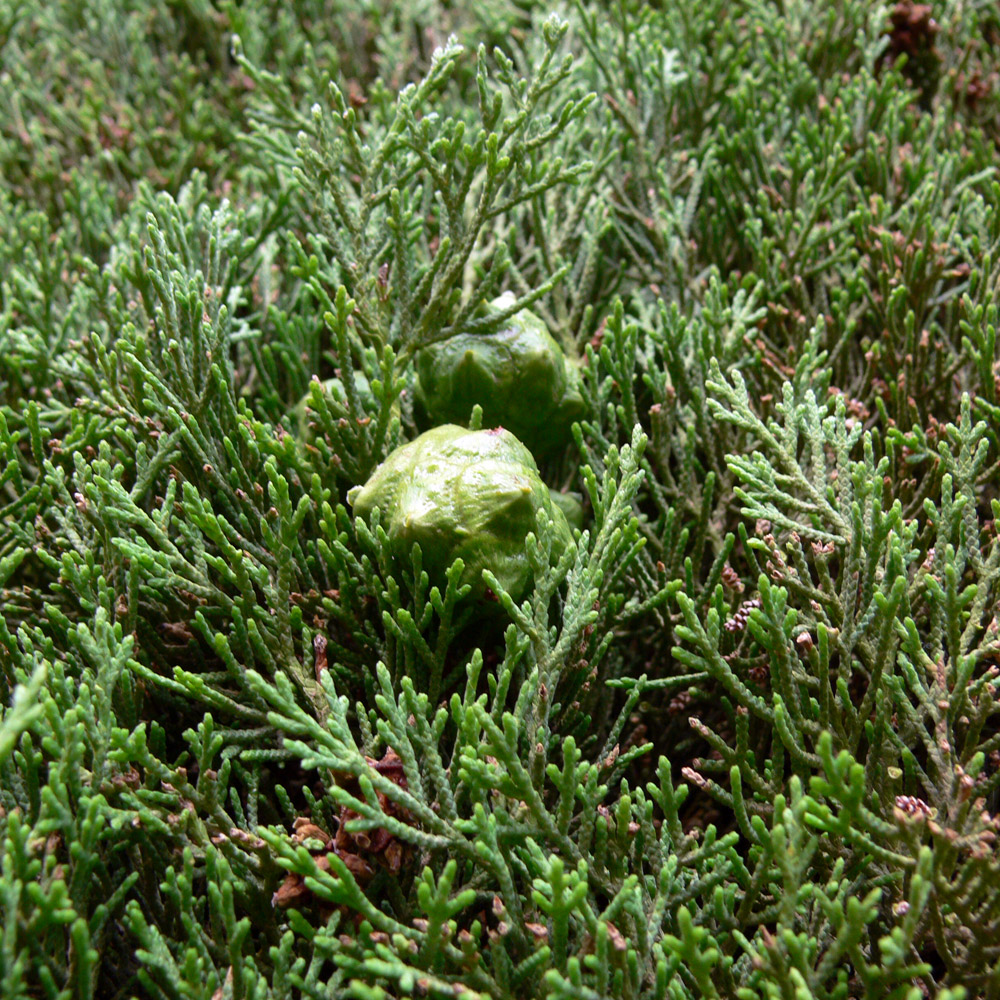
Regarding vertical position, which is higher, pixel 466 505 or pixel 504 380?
pixel 504 380

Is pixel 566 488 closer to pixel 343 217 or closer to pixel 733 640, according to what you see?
pixel 733 640

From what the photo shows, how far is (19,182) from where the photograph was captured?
3342mm

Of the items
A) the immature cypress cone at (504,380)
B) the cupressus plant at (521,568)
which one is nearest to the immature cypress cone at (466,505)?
the cupressus plant at (521,568)

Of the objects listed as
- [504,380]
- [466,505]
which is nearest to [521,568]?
[466,505]

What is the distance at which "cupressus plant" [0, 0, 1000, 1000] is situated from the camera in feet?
4.75

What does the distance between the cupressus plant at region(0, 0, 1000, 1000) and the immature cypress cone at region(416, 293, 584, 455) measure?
11 mm

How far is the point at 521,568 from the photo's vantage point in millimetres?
1710

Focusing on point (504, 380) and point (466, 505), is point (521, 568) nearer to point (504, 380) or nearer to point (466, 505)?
point (466, 505)

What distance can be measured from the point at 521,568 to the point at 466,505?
0.18 metres

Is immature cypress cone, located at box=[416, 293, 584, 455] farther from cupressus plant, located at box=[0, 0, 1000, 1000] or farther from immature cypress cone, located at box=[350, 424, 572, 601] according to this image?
immature cypress cone, located at box=[350, 424, 572, 601]

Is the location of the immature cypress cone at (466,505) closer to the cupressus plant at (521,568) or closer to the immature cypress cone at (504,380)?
the cupressus plant at (521,568)

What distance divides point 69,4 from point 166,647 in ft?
11.3

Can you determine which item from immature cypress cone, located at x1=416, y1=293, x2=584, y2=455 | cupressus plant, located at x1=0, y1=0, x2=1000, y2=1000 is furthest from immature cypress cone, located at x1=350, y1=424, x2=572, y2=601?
immature cypress cone, located at x1=416, y1=293, x2=584, y2=455

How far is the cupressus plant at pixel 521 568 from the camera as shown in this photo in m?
1.45
